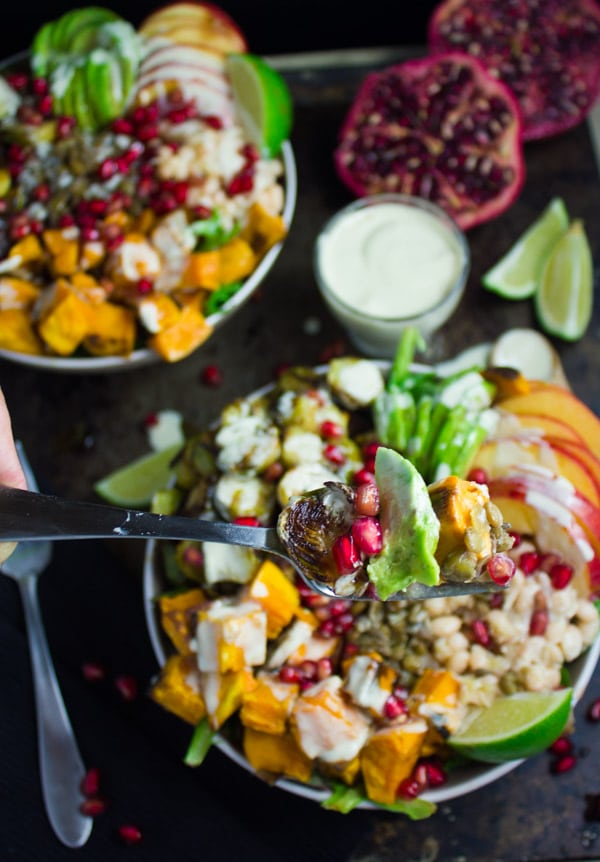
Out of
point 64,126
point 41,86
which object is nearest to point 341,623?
point 64,126

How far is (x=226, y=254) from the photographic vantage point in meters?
2.87

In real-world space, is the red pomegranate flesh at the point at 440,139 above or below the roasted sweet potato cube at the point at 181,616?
above

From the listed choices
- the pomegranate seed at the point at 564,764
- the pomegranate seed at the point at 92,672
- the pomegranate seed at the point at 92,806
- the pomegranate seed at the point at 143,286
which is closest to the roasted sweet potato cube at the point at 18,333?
the pomegranate seed at the point at 143,286

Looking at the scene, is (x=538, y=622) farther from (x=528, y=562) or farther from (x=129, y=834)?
(x=129, y=834)

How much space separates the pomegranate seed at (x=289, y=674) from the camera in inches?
85.9

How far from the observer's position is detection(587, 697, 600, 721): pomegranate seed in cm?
262

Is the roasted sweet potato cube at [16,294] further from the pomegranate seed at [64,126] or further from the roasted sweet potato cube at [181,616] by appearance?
the roasted sweet potato cube at [181,616]

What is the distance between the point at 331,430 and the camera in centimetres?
246

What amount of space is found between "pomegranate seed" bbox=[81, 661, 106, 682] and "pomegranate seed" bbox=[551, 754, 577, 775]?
4.42 ft

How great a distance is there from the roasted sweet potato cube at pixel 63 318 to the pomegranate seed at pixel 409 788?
156 centimetres

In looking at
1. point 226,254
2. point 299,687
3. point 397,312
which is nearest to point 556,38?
point 397,312

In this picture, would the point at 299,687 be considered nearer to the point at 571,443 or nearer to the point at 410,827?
the point at 410,827

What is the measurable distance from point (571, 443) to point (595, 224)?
51.0 inches

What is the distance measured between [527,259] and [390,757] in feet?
6.16
